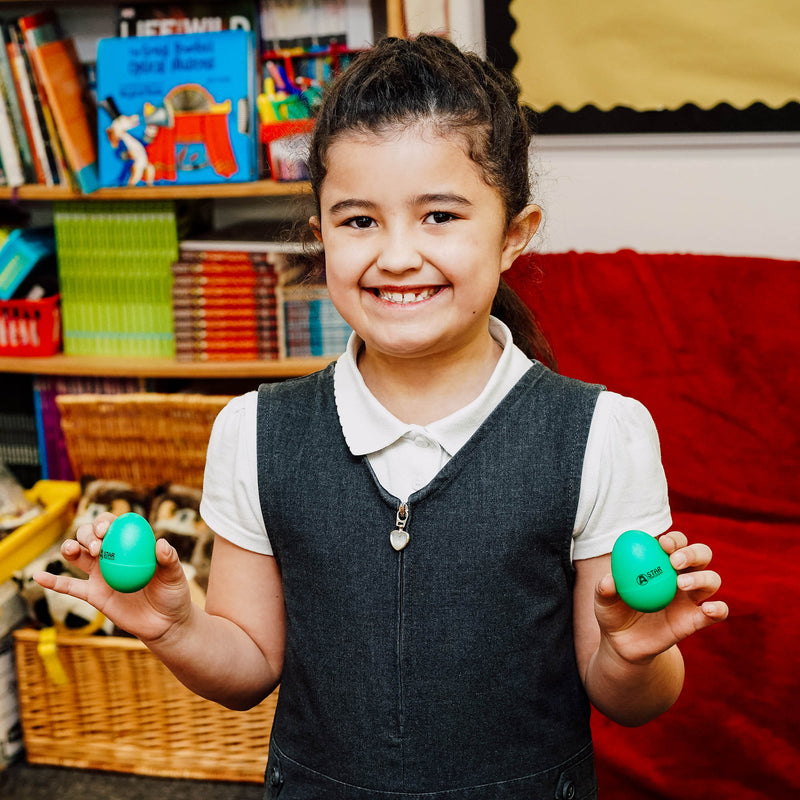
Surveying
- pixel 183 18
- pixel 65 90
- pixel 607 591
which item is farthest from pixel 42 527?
pixel 607 591

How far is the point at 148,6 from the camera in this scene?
218 cm

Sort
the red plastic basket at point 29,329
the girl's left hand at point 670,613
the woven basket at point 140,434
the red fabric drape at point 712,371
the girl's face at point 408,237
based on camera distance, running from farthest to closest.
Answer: the red plastic basket at point 29,329, the woven basket at point 140,434, the red fabric drape at point 712,371, the girl's face at point 408,237, the girl's left hand at point 670,613

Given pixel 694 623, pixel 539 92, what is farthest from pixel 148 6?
pixel 694 623

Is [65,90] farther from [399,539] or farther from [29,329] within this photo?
[399,539]

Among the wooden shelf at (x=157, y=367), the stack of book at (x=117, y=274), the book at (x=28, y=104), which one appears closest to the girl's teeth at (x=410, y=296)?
the wooden shelf at (x=157, y=367)

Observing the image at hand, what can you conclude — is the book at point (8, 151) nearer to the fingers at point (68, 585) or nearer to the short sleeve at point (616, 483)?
the fingers at point (68, 585)

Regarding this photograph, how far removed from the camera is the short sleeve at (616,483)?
2.99ft

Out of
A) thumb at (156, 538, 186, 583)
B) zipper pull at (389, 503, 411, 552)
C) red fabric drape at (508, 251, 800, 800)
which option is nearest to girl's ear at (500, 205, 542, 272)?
zipper pull at (389, 503, 411, 552)

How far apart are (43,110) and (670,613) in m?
1.82

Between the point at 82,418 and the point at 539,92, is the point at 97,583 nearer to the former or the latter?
the point at 82,418

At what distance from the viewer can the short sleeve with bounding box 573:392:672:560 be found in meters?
0.91

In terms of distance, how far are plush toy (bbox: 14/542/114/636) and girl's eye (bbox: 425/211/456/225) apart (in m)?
1.28

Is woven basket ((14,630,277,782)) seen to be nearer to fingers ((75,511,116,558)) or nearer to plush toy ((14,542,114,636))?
plush toy ((14,542,114,636))

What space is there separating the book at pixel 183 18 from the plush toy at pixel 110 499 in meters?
0.97
